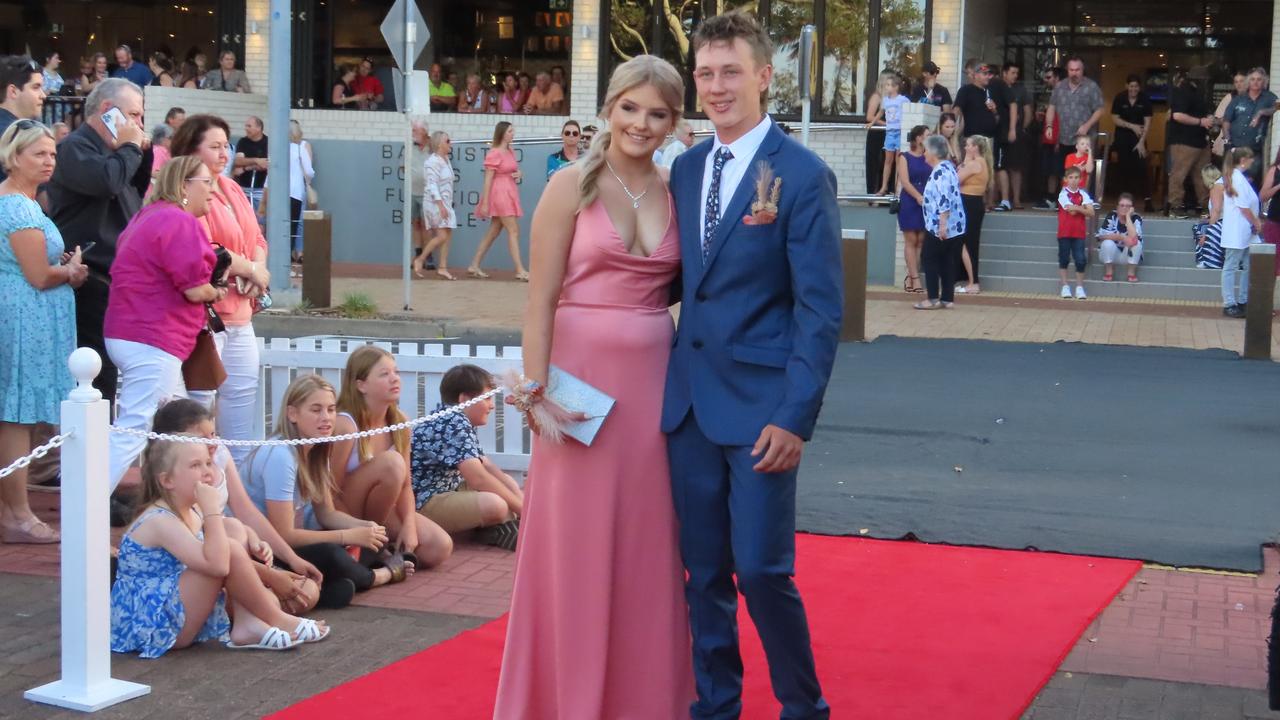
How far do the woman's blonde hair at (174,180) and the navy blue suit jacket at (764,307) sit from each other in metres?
3.07

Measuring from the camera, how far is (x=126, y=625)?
5.21 m

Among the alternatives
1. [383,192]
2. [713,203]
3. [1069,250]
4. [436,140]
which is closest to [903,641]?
[713,203]

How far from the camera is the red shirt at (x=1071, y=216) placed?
1806cm

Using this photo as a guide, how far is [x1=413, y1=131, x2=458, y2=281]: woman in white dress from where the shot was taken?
19.7 metres

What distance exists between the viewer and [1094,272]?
1927cm

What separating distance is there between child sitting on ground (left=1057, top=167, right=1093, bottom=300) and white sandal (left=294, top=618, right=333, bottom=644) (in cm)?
1427

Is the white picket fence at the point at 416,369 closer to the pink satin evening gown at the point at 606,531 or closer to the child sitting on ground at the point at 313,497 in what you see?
the child sitting on ground at the point at 313,497

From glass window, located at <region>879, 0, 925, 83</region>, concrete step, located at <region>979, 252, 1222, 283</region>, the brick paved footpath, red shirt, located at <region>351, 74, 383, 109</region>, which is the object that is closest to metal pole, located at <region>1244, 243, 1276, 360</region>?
concrete step, located at <region>979, 252, 1222, 283</region>

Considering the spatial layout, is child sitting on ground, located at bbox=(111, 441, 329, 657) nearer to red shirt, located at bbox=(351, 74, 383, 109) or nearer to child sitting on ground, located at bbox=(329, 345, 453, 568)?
child sitting on ground, located at bbox=(329, 345, 453, 568)

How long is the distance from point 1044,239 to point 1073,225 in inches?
67.8

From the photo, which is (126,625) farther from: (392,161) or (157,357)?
(392,161)

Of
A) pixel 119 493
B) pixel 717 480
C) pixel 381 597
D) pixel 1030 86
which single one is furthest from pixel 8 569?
pixel 1030 86

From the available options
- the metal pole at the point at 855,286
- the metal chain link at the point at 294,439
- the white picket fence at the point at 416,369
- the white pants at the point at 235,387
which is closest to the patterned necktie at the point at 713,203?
the metal chain link at the point at 294,439

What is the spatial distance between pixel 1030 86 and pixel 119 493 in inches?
877
